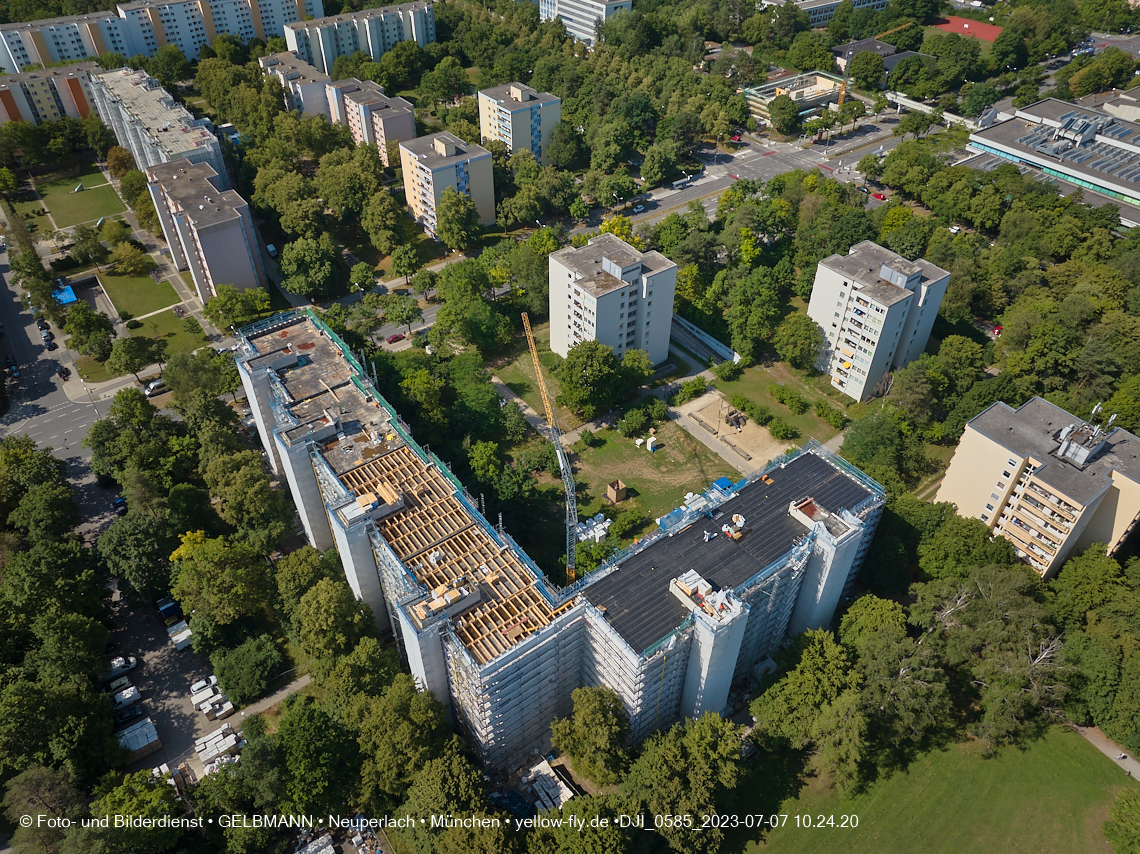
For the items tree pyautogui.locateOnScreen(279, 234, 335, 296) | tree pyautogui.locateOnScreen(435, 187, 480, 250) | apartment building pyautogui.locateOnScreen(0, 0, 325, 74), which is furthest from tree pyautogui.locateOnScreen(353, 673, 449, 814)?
apartment building pyautogui.locateOnScreen(0, 0, 325, 74)

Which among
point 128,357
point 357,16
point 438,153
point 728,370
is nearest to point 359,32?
point 357,16

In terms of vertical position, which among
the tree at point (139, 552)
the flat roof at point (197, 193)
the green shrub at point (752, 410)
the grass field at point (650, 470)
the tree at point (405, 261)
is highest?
the flat roof at point (197, 193)

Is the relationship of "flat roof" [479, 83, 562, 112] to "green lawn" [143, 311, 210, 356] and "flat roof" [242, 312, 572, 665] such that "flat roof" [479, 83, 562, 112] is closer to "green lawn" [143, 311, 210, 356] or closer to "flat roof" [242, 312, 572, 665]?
"green lawn" [143, 311, 210, 356]

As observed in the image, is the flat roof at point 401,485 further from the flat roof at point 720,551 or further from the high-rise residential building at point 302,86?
the high-rise residential building at point 302,86

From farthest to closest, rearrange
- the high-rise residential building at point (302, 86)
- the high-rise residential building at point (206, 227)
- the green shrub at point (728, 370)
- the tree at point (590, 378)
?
1. the high-rise residential building at point (302, 86)
2. the high-rise residential building at point (206, 227)
3. the green shrub at point (728, 370)
4. the tree at point (590, 378)

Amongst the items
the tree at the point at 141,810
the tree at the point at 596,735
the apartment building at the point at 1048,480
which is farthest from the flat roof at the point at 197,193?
the apartment building at the point at 1048,480

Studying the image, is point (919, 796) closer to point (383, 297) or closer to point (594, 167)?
point (383, 297)

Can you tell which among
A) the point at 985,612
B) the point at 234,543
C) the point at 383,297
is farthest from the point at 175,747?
the point at 985,612
